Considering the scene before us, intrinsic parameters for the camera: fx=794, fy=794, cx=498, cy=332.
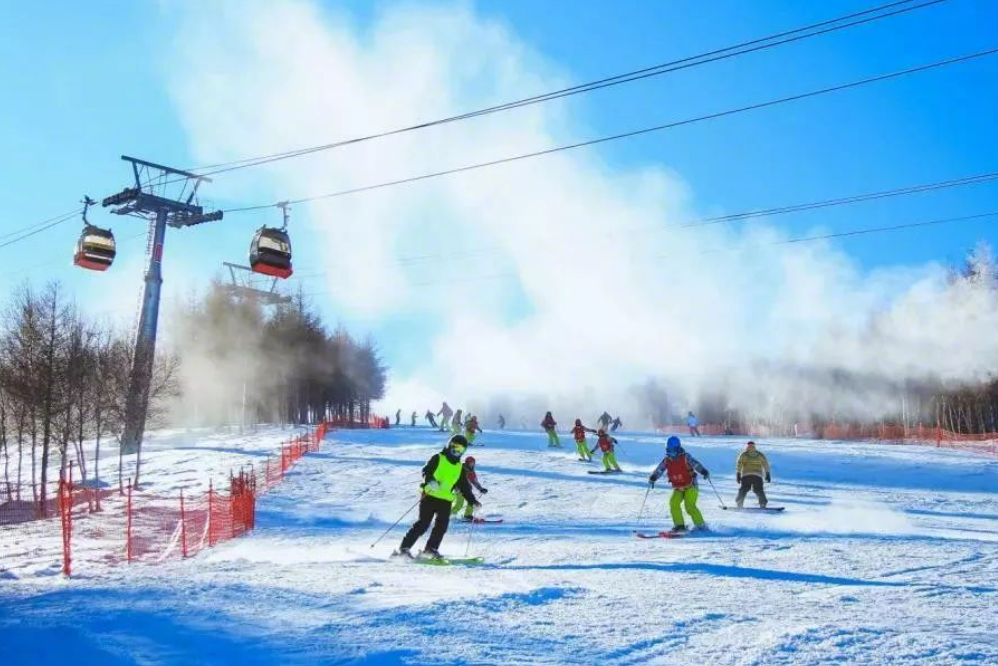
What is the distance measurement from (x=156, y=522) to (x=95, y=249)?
8439 mm

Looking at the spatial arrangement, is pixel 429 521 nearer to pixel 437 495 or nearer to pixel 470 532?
pixel 437 495

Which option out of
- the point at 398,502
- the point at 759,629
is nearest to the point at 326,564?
the point at 759,629

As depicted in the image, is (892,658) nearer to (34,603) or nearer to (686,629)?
(686,629)

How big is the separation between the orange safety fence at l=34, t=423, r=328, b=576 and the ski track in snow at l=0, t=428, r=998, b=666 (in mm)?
795

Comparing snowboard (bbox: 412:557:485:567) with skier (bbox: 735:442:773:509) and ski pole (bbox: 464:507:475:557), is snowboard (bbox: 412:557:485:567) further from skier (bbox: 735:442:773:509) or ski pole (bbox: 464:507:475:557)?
skier (bbox: 735:442:773:509)

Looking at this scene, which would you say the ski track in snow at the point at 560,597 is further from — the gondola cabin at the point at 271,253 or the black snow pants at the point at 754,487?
the gondola cabin at the point at 271,253

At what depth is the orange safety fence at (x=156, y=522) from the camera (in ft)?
44.6

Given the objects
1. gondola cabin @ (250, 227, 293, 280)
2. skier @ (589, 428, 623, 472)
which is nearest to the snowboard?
gondola cabin @ (250, 227, 293, 280)

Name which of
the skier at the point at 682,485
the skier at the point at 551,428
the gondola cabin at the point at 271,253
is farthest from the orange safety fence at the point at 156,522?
the skier at the point at 551,428

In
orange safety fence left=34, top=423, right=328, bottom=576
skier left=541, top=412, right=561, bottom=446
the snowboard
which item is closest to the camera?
the snowboard

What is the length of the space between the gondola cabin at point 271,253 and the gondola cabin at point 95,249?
6878 mm

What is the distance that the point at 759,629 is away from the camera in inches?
225

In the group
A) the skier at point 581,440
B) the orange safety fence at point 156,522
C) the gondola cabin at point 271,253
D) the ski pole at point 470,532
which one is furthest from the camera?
the skier at point 581,440

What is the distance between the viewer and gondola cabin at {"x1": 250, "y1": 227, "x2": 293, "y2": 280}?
1838 centimetres
